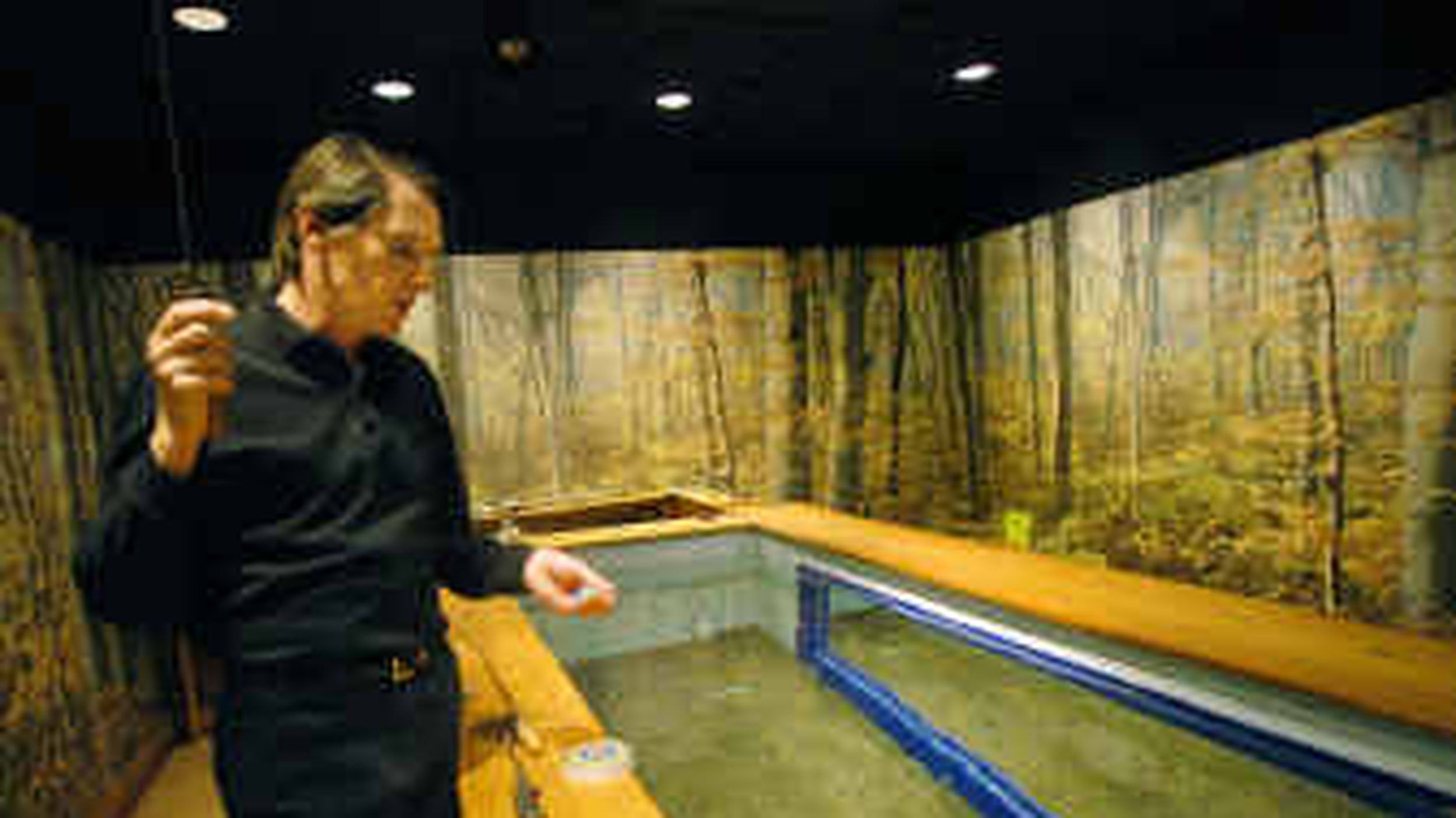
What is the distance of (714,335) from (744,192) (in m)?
0.97

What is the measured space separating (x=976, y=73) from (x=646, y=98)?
4.83 ft

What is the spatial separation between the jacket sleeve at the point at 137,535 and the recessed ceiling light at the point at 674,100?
274cm

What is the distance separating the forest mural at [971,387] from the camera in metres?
2.43

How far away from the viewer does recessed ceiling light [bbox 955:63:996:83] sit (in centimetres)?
296

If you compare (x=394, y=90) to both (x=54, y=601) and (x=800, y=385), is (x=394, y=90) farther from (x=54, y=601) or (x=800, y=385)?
(x=800, y=385)

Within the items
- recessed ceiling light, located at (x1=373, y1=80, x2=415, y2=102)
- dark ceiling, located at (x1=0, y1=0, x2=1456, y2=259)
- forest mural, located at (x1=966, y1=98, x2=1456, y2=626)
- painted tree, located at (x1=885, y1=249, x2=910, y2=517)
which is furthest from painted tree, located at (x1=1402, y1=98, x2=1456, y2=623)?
recessed ceiling light, located at (x1=373, y1=80, x2=415, y2=102)

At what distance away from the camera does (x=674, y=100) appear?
3150mm

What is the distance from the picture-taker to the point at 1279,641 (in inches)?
70.6

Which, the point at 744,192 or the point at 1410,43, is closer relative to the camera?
the point at 1410,43

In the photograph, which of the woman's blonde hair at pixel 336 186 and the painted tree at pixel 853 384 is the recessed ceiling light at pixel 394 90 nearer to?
the woman's blonde hair at pixel 336 186

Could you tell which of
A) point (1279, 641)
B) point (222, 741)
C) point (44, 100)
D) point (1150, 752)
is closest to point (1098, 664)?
point (1279, 641)

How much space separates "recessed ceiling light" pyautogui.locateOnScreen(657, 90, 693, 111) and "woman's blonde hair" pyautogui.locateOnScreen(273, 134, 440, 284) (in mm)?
2397

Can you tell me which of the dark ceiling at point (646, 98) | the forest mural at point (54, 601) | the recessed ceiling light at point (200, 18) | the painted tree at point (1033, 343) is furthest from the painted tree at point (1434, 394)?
the forest mural at point (54, 601)

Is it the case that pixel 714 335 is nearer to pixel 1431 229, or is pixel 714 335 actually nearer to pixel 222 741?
pixel 1431 229
